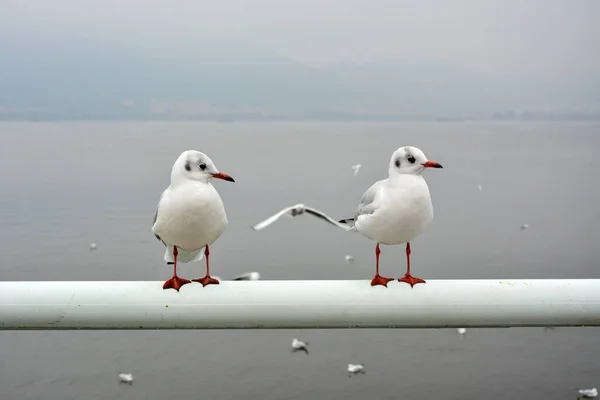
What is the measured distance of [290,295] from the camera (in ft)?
5.89

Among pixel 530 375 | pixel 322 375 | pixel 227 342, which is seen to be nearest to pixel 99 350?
pixel 227 342

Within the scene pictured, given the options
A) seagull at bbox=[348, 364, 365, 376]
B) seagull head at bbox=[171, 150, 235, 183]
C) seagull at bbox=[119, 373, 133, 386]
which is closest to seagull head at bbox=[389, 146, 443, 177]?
seagull head at bbox=[171, 150, 235, 183]

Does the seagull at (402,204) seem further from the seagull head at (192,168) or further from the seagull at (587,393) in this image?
the seagull at (587,393)

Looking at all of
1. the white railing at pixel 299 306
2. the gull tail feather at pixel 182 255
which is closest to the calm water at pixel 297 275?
the gull tail feather at pixel 182 255

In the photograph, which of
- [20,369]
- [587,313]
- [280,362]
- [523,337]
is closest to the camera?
[587,313]

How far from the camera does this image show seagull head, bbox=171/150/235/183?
92.1 inches

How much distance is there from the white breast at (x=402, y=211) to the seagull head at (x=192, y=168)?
23.1 inches

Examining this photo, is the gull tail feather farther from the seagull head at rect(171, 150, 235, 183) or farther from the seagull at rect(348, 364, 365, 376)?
the seagull at rect(348, 364, 365, 376)

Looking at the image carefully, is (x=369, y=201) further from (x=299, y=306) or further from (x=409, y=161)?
(x=299, y=306)

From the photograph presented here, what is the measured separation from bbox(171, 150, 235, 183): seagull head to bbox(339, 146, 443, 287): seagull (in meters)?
0.58

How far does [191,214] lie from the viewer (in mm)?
2334

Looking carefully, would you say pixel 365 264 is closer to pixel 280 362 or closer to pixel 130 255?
pixel 280 362

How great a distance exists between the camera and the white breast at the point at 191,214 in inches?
91.7

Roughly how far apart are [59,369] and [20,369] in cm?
58
